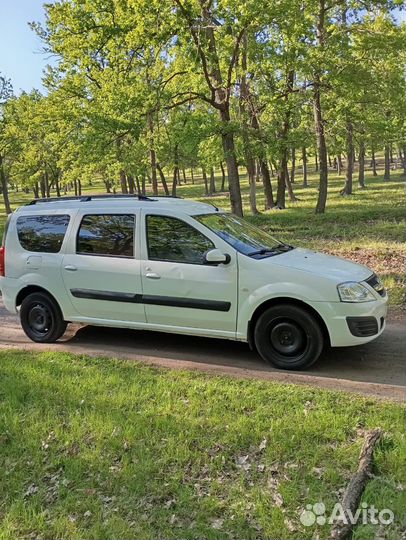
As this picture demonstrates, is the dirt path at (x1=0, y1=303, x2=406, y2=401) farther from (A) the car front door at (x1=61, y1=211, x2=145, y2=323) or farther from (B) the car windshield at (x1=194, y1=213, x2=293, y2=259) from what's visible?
(B) the car windshield at (x1=194, y1=213, x2=293, y2=259)

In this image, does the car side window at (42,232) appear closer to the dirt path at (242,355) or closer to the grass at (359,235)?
the dirt path at (242,355)

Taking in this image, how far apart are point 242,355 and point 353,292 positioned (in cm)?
158

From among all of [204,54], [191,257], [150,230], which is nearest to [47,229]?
[150,230]

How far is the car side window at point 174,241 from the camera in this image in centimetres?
573

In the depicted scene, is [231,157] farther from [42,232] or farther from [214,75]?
[42,232]

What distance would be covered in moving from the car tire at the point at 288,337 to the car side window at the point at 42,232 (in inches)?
117

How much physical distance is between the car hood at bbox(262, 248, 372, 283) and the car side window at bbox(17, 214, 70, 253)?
2874mm

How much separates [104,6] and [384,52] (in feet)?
35.8

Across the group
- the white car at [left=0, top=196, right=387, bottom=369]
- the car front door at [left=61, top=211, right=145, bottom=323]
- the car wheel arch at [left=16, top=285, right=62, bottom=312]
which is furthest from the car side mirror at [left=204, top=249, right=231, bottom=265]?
the car wheel arch at [left=16, top=285, right=62, bottom=312]

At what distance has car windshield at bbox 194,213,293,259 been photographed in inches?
225

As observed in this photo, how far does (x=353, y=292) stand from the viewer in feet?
16.8

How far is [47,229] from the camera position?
6.76 metres

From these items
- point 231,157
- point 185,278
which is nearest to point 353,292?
point 185,278

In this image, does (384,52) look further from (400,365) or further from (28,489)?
(28,489)
